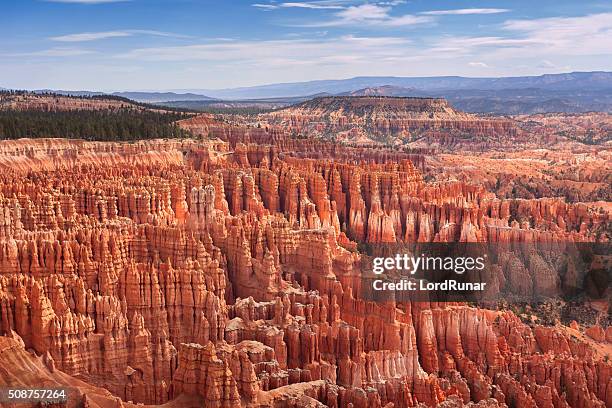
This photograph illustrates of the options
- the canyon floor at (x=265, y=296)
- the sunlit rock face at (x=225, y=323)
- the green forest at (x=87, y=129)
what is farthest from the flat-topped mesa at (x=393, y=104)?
the sunlit rock face at (x=225, y=323)

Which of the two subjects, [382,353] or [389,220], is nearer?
[382,353]

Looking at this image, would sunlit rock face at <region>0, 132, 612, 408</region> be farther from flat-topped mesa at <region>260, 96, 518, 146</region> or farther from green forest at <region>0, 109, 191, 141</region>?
flat-topped mesa at <region>260, 96, 518, 146</region>

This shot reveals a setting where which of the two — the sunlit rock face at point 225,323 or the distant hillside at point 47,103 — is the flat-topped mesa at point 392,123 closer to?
the distant hillside at point 47,103

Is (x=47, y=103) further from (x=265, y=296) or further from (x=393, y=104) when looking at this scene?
(x=265, y=296)

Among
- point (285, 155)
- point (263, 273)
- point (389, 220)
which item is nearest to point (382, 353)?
point (263, 273)

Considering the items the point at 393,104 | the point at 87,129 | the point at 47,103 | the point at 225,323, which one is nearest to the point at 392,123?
the point at 393,104

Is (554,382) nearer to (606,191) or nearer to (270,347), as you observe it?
(270,347)
